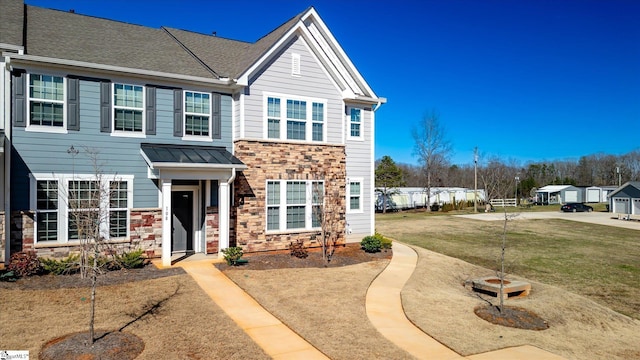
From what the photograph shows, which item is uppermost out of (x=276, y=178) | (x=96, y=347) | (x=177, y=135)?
(x=177, y=135)

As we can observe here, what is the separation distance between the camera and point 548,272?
1558 centimetres

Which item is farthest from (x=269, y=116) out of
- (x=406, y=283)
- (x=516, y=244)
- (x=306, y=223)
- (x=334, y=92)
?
(x=516, y=244)

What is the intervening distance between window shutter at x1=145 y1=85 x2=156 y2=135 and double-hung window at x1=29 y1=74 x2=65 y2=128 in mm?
2369

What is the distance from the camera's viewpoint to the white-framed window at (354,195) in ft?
58.0

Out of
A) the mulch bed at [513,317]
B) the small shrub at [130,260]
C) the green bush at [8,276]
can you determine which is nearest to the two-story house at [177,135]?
the small shrub at [130,260]

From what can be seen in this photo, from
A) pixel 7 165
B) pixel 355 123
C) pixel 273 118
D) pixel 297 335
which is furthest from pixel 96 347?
pixel 355 123

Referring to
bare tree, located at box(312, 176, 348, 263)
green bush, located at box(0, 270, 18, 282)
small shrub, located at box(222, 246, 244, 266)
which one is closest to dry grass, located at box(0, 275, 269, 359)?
green bush, located at box(0, 270, 18, 282)

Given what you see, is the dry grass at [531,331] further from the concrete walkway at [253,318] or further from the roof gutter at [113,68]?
the roof gutter at [113,68]

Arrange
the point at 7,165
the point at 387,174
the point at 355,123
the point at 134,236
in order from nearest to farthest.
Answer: the point at 7,165 < the point at 134,236 < the point at 355,123 < the point at 387,174

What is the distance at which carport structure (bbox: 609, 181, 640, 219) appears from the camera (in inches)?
1607

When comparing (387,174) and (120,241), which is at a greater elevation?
(387,174)

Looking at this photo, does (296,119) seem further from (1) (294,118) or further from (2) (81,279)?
(2) (81,279)

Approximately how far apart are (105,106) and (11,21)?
14.0 ft

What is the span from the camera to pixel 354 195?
1784cm
